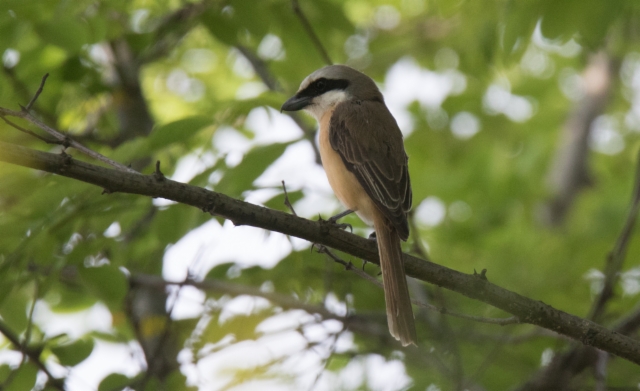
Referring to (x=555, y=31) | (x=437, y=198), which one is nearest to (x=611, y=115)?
(x=437, y=198)

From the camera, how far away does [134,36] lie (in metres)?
5.70

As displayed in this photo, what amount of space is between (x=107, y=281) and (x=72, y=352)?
440 millimetres

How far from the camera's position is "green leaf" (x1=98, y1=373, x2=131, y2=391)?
388 centimetres

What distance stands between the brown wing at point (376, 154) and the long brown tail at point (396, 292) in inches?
10.1

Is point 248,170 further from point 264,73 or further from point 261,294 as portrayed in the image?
point 264,73

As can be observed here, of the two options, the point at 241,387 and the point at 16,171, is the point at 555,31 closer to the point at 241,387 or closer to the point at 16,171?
the point at 241,387

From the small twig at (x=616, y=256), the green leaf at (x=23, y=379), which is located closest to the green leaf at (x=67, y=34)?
the green leaf at (x=23, y=379)

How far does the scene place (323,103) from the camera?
18.2 ft

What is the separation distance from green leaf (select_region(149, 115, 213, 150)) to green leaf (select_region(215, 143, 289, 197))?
0.31m

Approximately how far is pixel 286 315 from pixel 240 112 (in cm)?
143

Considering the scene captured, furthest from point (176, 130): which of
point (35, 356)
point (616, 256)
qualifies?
point (616, 256)

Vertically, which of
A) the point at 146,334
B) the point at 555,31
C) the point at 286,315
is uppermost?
the point at 555,31

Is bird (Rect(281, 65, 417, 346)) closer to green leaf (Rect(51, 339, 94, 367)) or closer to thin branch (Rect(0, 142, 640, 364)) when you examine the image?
thin branch (Rect(0, 142, 640, 364))

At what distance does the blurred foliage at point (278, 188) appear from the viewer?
4.02m
